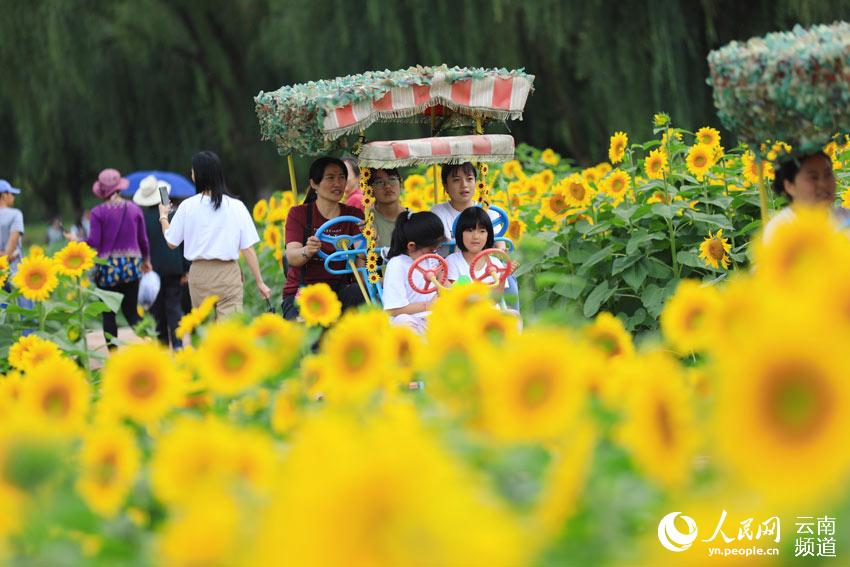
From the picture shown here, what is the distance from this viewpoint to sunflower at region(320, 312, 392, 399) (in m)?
1.75

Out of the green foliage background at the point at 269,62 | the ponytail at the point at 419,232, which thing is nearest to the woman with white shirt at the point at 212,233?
the ponytail at the point at 419,232

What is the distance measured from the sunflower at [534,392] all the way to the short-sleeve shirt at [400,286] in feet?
12.5

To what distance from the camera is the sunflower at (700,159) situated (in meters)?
6.05

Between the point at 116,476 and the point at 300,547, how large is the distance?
32.1 inches

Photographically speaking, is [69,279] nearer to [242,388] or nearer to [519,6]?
[242,388]

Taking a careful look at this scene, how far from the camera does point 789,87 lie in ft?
10.9

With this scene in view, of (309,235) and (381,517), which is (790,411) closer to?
(381,517)

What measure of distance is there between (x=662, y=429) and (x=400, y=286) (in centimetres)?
390

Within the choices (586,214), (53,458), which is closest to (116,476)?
(53,458)

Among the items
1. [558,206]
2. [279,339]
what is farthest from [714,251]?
[279,339]

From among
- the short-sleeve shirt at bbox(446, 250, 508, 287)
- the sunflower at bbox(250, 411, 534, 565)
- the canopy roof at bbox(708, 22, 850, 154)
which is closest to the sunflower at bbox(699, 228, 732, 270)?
the short-sleeve shirt at bbox(446, 250, 508, 287)

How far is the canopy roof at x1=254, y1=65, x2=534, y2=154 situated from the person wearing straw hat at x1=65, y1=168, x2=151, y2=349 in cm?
217

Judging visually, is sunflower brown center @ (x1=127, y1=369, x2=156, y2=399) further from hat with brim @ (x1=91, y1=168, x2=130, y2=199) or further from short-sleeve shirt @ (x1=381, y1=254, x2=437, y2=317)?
hat with brim @ (x1=91, y1=168, x2=130, y2=199)

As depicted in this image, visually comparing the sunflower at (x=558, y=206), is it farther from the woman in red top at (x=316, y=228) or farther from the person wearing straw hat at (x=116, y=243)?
the person wearing straw hat at (x=116, y=243)
